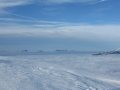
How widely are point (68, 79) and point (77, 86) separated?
1369mm

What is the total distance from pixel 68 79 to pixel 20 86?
3231 mm

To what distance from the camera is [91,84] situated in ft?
34.7

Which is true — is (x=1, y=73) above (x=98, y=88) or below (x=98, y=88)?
above

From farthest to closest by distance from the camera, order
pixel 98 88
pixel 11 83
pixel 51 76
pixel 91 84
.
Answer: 1. pixel 51 76
2. pixel 91 84
3. pixel 98 88
4. pixel 11 83

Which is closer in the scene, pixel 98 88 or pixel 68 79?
pixel 98 88

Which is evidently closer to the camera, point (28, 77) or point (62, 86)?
point (62, 86)

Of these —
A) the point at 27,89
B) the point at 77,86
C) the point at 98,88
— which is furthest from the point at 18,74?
the point at 98,88

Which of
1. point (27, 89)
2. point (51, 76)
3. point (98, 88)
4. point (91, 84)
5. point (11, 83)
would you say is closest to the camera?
point (27, 89)

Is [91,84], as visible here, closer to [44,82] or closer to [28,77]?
[44,82]

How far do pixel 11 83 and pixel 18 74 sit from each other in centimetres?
184

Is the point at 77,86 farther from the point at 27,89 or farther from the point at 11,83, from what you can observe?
the point at 11,83

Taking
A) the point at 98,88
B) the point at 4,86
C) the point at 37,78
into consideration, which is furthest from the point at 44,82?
the point at 98,88

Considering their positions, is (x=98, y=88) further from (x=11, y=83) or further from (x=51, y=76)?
(x=11, y=83)

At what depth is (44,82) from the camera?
1004 cm
